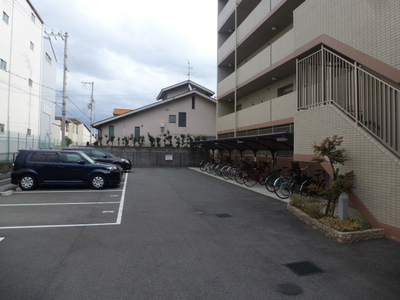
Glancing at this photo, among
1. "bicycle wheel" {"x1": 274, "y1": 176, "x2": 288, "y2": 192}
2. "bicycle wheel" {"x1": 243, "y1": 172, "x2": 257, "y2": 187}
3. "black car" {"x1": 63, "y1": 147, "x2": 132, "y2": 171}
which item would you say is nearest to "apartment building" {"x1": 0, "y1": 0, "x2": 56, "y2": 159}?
"black car" {"x1": 63, "y1": 147, "x2": 132, "y2": 171}

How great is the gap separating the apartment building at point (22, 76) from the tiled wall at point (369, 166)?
16.6 m

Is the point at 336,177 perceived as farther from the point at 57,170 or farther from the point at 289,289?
the point at 57,170

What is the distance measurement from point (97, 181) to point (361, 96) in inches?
368

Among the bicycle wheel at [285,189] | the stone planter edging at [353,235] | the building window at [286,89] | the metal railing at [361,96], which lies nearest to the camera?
the stone planter edging at [353,235]

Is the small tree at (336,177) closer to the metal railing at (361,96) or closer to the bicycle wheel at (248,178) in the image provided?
the metal railing at (361,96)

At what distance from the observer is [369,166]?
530cm

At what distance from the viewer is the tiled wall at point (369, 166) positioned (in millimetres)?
4805

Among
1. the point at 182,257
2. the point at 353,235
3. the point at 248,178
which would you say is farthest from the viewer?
the point at 248,178

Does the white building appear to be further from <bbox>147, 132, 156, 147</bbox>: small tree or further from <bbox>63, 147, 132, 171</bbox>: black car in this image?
<bbox>63, 147, 132, 171</bbox>: black car

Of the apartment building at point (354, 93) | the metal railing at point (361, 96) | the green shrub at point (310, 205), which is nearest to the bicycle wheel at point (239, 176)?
the apartment building at point (354, 93)

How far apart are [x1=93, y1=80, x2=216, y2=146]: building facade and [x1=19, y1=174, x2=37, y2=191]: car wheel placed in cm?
1449

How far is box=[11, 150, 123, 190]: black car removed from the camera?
1020 cm

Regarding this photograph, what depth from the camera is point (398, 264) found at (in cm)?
385

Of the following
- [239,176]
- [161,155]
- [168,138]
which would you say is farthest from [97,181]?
[168,138]
